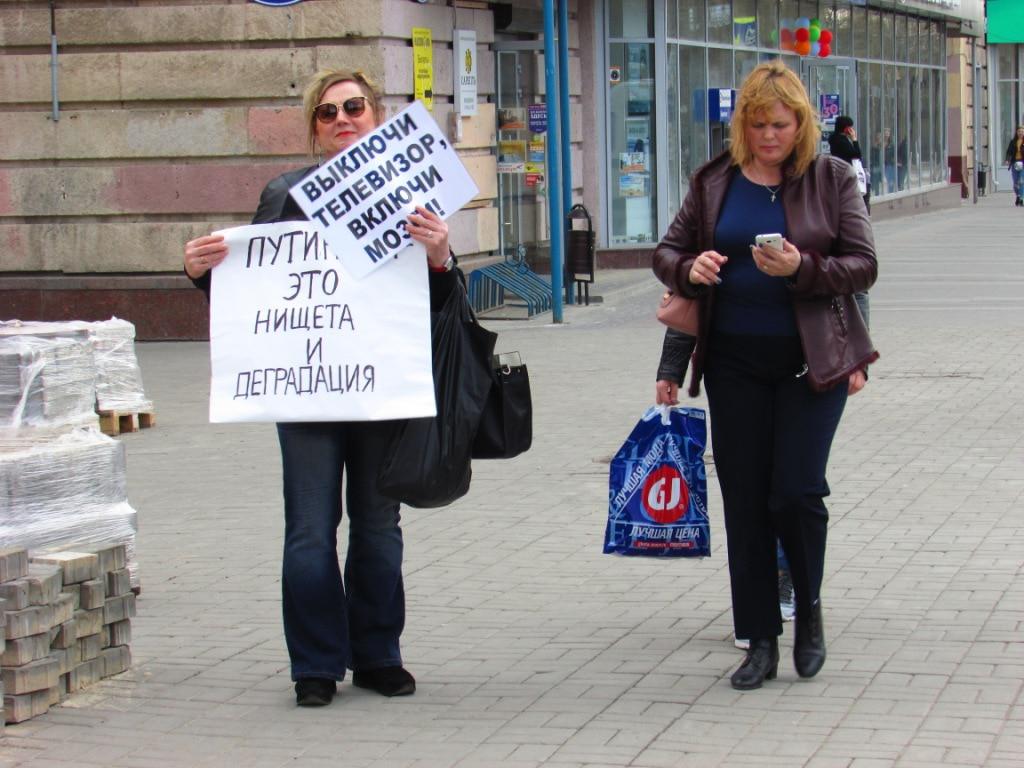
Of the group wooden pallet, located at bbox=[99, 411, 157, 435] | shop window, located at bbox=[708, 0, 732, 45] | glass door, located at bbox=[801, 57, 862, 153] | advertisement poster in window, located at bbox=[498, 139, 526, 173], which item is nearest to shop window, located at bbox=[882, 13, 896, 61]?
glass door, located at bbox=[801, 57, 862, 153]

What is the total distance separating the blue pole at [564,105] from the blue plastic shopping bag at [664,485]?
11700 millimetres

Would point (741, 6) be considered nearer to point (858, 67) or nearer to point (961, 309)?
point (858, 67)

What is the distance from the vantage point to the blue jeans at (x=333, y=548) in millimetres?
5109

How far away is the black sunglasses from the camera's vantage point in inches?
200

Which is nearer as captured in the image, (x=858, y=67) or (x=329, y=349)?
(x=329, y=349)

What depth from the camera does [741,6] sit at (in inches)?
1052

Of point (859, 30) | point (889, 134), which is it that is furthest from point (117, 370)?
point (889, 134)

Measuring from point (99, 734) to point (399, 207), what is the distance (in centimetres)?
171

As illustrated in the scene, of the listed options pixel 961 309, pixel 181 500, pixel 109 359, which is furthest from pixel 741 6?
pixel 181 500

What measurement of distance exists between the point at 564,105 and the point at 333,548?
13.3 metres

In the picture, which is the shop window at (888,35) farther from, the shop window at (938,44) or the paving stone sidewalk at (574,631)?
the paving stone sidewalk at (574,631)

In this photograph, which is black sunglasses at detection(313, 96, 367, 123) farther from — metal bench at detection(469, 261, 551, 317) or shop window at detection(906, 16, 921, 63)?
shop window at detection(906, 16, 921, 63)

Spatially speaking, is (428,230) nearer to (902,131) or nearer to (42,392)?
(42,392)

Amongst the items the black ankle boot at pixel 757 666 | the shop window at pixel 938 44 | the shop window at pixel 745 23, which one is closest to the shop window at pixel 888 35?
the shop window at pixel 938 44
